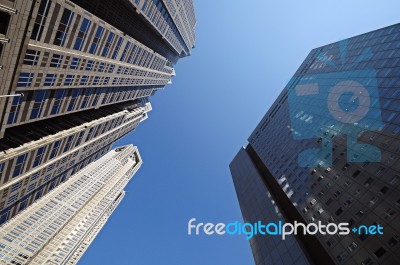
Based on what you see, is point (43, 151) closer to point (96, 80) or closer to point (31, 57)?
point (96, 80)

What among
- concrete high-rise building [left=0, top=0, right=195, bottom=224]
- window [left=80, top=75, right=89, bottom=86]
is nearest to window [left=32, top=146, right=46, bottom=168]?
concrete high-rise building [left=0, top=0, right=195, bottom=224]

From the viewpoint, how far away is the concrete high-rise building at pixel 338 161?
42594mm

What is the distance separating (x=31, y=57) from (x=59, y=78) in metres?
11.3

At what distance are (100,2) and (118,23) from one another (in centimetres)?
1258

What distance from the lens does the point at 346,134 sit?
192 feet

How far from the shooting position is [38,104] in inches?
2055

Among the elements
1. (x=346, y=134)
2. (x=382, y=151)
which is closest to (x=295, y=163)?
Result: (x=346, y=134)

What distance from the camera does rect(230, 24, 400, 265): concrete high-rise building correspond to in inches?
1677

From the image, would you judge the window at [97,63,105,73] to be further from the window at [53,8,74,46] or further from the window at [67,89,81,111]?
the window at [53,8,74,46]

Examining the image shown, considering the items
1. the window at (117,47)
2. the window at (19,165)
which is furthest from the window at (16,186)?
the window at (117,47)

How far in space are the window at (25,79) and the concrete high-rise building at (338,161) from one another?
51144 mm

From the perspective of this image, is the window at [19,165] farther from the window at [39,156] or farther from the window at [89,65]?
the window at [89,65]

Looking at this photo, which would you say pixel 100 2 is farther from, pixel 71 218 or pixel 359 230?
pixel 71 218

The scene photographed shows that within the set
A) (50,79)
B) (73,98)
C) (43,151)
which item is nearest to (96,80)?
(73,98)
